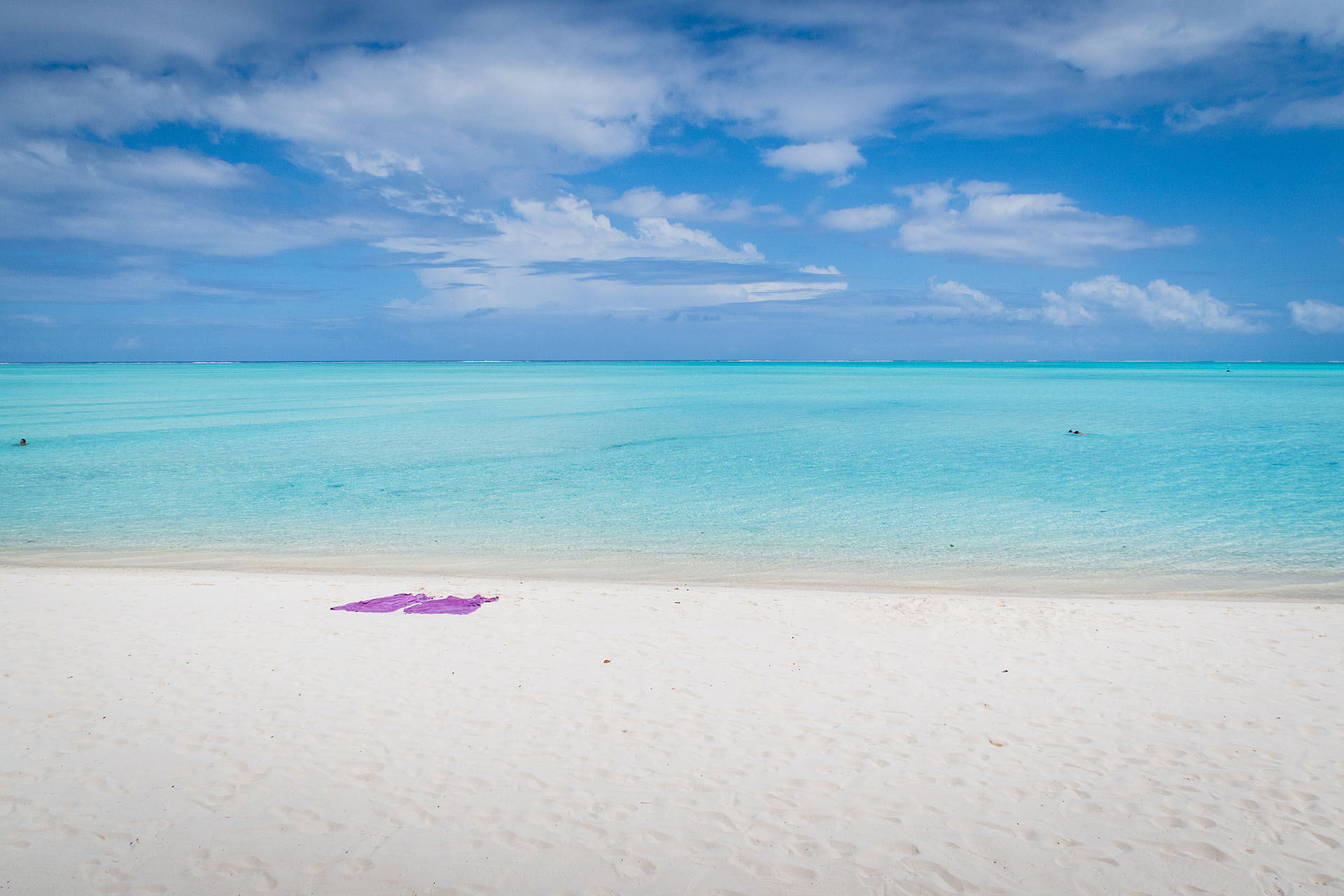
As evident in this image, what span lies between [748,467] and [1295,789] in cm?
2079

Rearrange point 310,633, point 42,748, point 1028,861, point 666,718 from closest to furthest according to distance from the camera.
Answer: point 1028,861, point 42,748, point 666,718, point 310,633

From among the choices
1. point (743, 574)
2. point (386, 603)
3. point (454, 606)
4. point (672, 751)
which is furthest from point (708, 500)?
point (672, 751)

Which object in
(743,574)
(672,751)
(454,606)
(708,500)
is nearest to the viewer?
(672,751)

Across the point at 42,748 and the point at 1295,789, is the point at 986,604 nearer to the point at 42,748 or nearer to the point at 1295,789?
the point at 1295,789

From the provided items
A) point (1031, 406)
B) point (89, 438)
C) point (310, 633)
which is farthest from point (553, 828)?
point (1031, 406)

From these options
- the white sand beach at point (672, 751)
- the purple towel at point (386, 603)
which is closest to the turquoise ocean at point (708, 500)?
the purple towel at point (386, 603)

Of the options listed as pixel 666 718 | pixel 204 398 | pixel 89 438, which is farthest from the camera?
pixel 204 398

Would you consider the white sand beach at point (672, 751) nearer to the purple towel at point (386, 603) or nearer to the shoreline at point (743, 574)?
the purple towel at point (386, 603)

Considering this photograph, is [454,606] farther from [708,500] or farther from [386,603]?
[708,500]

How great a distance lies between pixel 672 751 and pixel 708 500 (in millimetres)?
14087

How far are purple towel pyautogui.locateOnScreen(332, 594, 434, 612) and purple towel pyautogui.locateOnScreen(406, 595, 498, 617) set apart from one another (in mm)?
196

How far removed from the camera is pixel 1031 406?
62.7 meters

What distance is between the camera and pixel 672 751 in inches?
244

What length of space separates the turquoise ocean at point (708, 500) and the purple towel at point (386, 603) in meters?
2.85
